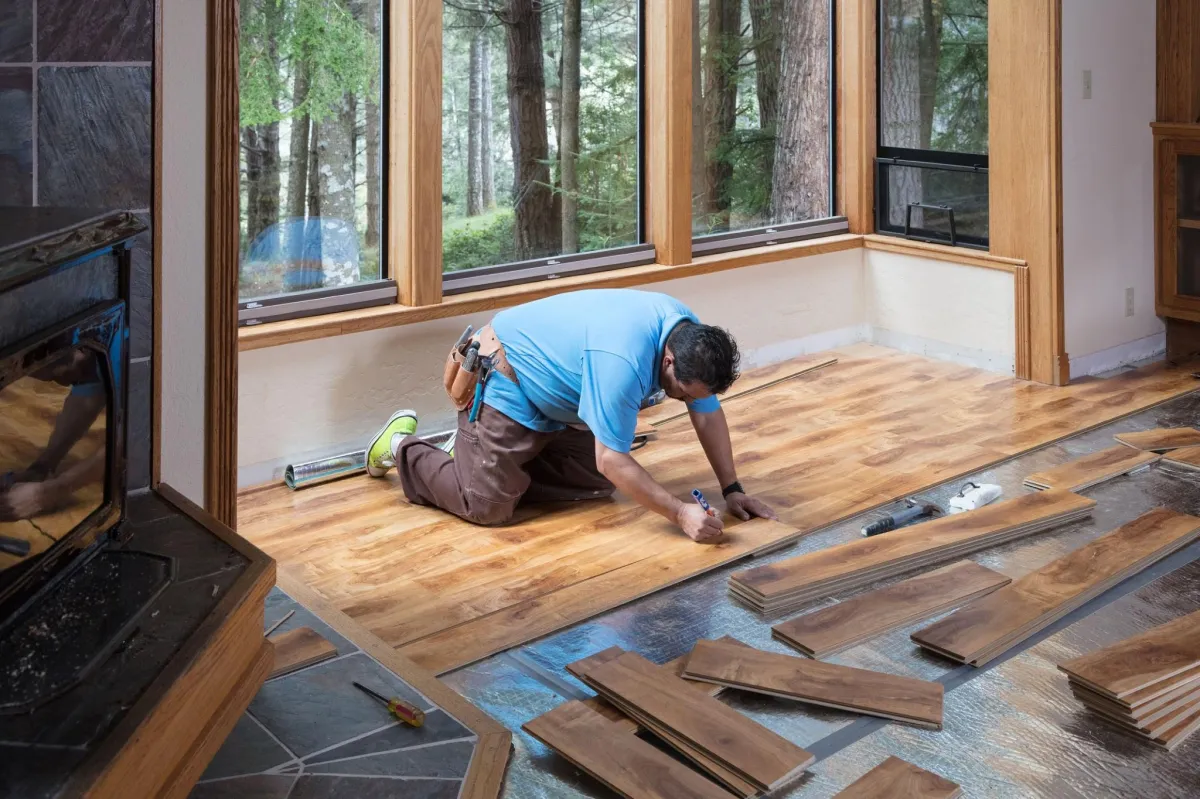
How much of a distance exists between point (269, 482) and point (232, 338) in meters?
1.56

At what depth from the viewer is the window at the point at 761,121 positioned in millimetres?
5852

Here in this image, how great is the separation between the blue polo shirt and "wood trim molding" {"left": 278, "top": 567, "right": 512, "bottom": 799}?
3.07 feet

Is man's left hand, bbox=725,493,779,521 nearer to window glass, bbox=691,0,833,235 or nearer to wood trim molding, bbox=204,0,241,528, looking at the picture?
wood trim molding, bbox=204,0,241,528

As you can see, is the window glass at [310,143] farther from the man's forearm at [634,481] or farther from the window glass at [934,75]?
the window glass at [934,75]

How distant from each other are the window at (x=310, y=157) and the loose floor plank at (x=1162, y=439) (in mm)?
2797

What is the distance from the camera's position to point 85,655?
2.11 metres

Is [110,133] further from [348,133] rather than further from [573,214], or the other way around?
[573,214]

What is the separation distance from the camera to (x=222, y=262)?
117 inches

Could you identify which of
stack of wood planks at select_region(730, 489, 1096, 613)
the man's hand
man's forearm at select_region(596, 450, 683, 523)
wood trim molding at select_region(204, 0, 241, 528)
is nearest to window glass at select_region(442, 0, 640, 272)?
man's forearm at select_region(596, 450, 683, 523)

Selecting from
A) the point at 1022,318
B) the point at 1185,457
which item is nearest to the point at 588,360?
the point at 1185,457

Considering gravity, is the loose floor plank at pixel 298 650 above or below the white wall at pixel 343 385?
below

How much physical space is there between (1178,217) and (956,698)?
150 inches

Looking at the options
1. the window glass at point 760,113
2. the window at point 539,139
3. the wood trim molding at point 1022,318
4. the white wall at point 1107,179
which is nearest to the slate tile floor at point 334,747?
the window at point 539,139

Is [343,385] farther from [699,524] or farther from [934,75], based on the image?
[934,75]
